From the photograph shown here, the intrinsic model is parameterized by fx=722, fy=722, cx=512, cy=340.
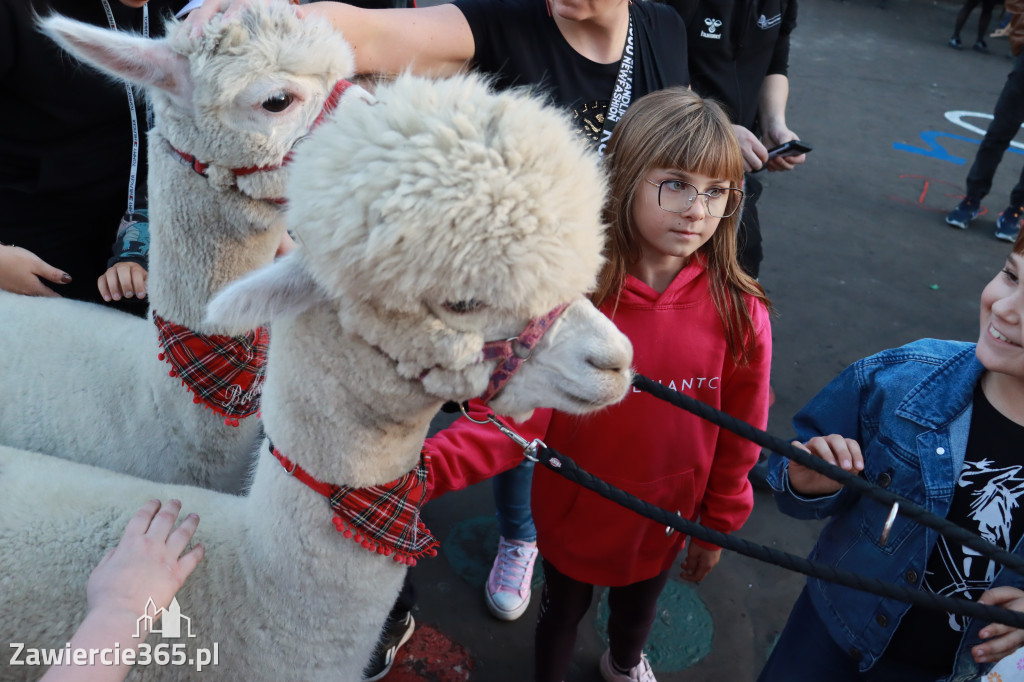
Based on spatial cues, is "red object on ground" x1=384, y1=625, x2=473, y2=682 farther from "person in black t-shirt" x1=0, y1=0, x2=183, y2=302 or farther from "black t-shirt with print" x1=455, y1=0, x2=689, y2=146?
"black t-shirt with print" x1=455, y1=0, x2=689, y2=146

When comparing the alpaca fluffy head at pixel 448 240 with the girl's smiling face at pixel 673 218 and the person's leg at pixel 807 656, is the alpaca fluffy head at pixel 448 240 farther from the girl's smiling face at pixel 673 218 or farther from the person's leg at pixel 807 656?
the person's leg at pixel 807 656

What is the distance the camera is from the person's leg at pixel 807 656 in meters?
1.78

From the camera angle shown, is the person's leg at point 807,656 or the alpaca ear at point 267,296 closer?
the alpaca ear at point 267,296

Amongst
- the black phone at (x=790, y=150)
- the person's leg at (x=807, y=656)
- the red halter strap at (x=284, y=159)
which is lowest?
the person's leg at (x=807, y=656)

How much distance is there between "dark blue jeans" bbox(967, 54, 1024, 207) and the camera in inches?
227

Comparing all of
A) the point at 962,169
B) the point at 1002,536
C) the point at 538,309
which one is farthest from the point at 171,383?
the point at 962,169

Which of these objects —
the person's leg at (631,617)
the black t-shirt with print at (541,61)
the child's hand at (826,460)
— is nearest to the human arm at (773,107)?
the black t-shirt with print at (541,61)

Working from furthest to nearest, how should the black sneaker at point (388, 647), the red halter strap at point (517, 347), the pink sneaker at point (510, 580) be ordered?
the pink sneaker at point (510, 580) < the black sneaker at point (388, 647) < the red halter strap at point (517, 347)

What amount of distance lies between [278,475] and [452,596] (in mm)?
1645

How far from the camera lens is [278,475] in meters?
1.36

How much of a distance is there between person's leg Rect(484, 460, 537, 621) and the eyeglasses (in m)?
1.26

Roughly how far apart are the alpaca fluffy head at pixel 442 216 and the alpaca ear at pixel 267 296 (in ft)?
0.17

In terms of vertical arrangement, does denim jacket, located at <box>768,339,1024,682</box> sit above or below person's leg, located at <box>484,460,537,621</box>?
above

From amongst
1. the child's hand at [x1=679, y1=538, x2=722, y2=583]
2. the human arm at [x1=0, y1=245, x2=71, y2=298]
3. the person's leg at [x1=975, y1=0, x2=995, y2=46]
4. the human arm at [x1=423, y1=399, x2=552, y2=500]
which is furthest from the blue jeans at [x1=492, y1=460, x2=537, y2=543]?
the person's leg at [x1=975, y1=0, x2=995, y2=46]
